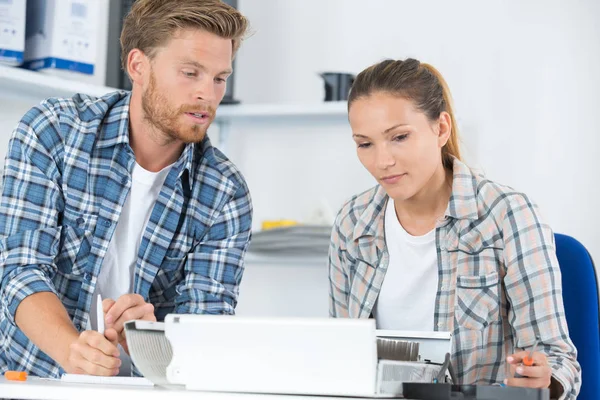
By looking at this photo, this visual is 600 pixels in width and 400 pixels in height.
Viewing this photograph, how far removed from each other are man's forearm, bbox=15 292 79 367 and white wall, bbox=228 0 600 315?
1.41 meters

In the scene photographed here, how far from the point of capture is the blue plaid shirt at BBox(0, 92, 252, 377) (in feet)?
5.32

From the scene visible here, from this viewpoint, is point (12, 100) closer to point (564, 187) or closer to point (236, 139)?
point (236, 139)

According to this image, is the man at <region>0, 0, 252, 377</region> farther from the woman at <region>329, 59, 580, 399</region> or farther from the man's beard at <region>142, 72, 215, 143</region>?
the woman at <region>329, 59, 580, 399</region>

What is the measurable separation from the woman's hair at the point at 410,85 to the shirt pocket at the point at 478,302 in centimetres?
35

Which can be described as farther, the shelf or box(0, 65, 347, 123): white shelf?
the shelf

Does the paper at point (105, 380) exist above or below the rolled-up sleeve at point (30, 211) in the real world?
below

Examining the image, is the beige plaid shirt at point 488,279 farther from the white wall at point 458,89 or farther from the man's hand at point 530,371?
the white wall at point 458,89

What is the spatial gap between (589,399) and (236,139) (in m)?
1.65

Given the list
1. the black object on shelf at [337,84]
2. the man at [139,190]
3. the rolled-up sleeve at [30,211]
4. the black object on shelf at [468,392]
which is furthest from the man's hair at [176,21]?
the black object on shelf at [468,392]

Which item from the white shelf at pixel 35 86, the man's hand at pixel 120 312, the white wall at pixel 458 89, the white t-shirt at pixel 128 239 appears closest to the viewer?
the man's hand at pixel 120 312

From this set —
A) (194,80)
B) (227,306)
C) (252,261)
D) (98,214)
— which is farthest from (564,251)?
(252,261)

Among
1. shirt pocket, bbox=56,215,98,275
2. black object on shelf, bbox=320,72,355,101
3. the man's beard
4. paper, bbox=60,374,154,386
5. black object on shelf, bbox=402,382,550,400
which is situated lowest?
A: paper, bbox=60,374,154,386

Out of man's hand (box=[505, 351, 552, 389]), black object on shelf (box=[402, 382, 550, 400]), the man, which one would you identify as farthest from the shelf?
black object on shelf (box=[402, 382, 550, 400])

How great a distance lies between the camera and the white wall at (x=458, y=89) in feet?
8.39
